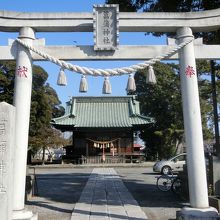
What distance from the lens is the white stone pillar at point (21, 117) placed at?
7.87 meters

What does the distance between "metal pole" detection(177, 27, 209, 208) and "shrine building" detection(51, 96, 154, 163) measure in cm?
2638

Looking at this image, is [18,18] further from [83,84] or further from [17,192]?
[17,192]

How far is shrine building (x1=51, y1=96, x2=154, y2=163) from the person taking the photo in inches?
1378

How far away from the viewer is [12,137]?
19.2 feet

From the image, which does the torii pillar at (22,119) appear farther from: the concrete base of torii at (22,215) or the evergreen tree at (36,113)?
the evergreen tree at (36,113)

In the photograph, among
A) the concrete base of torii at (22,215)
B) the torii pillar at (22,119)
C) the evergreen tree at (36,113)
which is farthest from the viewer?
the evergreen tree at (36,113)

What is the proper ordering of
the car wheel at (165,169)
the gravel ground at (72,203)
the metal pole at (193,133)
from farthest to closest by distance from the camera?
1. the car wheel at (165,169)
2. the gravel ground at (72,203)
3. the metal pole at (193,133)

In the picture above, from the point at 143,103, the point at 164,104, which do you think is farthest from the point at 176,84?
the point at 143,103

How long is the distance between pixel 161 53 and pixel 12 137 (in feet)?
14.1

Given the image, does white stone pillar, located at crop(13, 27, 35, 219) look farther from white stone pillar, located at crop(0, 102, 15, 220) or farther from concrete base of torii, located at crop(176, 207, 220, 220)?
concrete base of torii, located at crop(176, 207, 220, 220)

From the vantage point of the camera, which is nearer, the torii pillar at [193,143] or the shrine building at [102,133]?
the torii pillar at [193,143]

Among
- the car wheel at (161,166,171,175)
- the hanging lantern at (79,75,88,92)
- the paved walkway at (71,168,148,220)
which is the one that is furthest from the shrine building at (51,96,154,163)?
the hanging lantern at (79,75,88,92)

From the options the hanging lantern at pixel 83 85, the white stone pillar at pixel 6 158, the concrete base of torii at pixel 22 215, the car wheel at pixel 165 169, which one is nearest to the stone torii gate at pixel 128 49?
the hanging lantern at pixel 83 85

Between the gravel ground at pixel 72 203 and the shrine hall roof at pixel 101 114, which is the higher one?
the shrine hall roof at pixel 101 114
